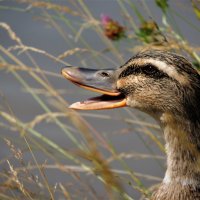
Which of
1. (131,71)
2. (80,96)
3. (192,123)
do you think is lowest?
(80,96)

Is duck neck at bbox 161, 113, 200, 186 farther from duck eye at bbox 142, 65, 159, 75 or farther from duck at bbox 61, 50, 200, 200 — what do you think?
duck eye at bbox 142, 65, 159, 75

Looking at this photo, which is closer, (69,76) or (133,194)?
(69,76)

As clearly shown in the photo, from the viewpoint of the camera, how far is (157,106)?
2.36m

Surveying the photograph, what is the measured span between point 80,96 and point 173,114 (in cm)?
229

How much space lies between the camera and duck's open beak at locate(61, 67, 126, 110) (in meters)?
2.41

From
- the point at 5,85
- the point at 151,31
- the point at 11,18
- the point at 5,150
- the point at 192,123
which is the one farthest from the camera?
the point at 11,18

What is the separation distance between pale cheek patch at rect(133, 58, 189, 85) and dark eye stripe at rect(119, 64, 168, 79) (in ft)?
0.06

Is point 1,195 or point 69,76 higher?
point 69,76

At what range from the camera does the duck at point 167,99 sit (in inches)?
88.0

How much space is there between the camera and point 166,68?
89.7 inches

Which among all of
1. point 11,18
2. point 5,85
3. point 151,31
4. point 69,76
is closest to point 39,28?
point 11,18

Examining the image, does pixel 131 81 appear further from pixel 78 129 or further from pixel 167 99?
pixel 78 129

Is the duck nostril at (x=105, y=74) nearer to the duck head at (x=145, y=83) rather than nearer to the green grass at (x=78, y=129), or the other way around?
the duck head at (x=145, y=83)

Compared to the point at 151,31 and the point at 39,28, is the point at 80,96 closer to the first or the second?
the point at 39,28
